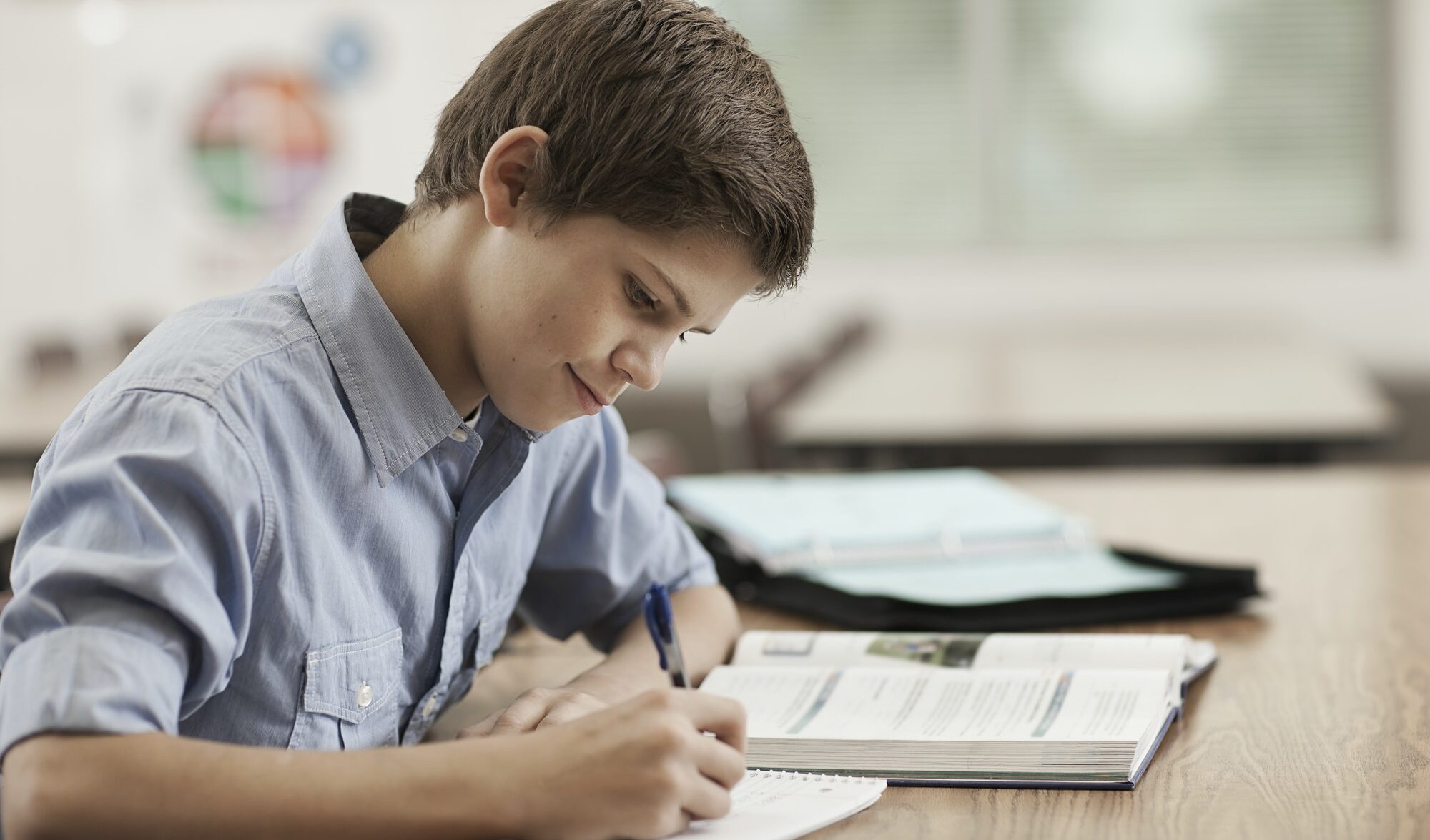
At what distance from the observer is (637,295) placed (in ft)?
2.92

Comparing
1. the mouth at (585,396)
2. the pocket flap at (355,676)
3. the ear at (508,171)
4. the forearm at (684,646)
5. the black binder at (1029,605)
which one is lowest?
the black binder at (1029,605)

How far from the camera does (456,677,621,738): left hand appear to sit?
0.92 m

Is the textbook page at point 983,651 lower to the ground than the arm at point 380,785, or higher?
lower

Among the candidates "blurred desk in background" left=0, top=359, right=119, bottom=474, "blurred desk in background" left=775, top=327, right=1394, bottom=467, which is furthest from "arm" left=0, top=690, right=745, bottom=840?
"blurred desk in background" left=775, top=327, right=1394, bottom=467

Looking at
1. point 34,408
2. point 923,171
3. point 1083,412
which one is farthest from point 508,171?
point 923,171

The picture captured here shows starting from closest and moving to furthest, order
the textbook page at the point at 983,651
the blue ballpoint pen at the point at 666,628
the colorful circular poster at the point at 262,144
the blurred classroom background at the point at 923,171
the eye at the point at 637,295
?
the eye at the point at 637,295
the blue ballpoint pen at the point at 666,628
the textbook page at the point at 983,651
the blurred classroom background at the point at 923,171
the colorful circular poster at the point at 262,144

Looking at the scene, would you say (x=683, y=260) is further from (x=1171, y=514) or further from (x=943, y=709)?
(x=1171, y=514)

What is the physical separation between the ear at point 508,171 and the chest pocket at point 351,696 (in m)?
0.27

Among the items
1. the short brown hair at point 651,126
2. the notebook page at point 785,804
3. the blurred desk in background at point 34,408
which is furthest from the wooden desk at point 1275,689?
the blurred desk in background at point 34,408

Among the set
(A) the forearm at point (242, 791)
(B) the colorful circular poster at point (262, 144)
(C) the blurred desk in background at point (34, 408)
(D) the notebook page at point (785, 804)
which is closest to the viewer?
(A) the forearm at point (242, 791)

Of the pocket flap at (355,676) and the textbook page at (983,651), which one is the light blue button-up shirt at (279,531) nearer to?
the pocket flap at (355,676)

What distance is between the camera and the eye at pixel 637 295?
88 cm

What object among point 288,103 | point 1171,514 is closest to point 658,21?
point 1171,514

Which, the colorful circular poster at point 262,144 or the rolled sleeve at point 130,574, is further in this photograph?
the colorful circular poster at point 262,144
